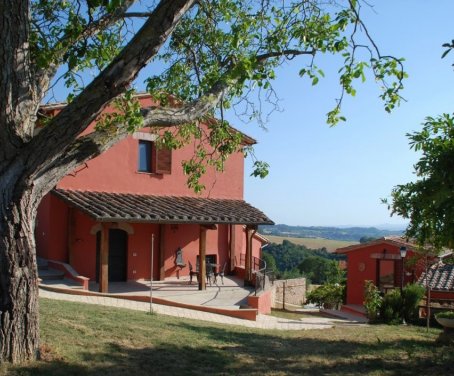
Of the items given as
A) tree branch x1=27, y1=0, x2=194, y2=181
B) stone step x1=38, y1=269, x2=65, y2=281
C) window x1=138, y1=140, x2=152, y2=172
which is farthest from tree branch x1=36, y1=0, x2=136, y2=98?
window x1=138, y1=140, x2=152, y2=172

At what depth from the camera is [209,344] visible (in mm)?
8898

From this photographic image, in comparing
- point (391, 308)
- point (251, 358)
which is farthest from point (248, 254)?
point (251, 358)

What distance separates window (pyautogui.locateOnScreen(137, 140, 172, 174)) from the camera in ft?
63.2

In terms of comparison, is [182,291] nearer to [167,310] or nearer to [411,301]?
[167,310]

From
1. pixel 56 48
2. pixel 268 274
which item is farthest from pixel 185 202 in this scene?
pixel 56 48

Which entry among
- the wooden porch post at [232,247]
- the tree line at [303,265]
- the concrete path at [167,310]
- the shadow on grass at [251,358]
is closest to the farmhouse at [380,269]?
the tree line at [303,265]

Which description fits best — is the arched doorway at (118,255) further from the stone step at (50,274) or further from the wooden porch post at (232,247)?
the wooden porch post at (232,247)

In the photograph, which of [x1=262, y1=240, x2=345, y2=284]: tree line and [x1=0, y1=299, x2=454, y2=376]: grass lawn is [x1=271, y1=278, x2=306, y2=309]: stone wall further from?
[x1=0, y1=299, x2=454, y2=376]: grass lawn

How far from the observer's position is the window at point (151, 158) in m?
19.3

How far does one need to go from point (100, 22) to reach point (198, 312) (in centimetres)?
886

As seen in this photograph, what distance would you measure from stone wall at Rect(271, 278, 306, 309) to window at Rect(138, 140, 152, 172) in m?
10.1

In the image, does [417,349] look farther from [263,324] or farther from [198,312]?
[198,312]

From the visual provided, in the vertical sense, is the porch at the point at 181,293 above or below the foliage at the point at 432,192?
below

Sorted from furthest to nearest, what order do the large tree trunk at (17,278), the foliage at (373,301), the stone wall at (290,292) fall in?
1. the stone wall at (290,292)
2. the foliage at (373,301)
3. the large tree trunk at (17,278)
